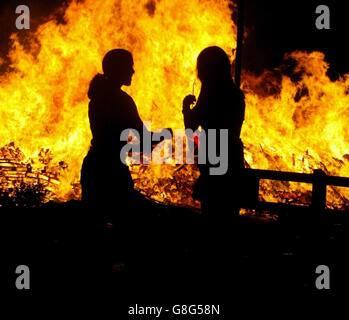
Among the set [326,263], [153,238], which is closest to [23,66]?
[153,238]

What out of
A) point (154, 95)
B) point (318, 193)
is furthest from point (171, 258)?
point (154, 95)

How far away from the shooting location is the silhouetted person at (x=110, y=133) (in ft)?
13.4

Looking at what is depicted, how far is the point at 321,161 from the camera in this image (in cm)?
817

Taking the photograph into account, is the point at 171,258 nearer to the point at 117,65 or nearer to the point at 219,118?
the point at 219,118

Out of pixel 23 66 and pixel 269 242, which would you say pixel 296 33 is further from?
pixel 23 66

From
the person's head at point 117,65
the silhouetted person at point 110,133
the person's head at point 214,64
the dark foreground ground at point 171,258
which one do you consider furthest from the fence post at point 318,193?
the person's head at point 117,65

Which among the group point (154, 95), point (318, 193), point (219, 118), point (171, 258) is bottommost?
point (171, 258)

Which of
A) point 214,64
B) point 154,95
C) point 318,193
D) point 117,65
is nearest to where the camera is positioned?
point 214,64

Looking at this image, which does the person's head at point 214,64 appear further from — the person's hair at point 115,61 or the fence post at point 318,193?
the fence post at point 318,193

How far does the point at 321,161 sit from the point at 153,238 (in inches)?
185

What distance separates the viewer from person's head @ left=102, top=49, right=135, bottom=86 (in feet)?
13.5

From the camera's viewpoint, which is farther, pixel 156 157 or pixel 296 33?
pixel 296 33

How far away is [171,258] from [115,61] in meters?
A: 2.96

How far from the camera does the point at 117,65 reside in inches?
163
